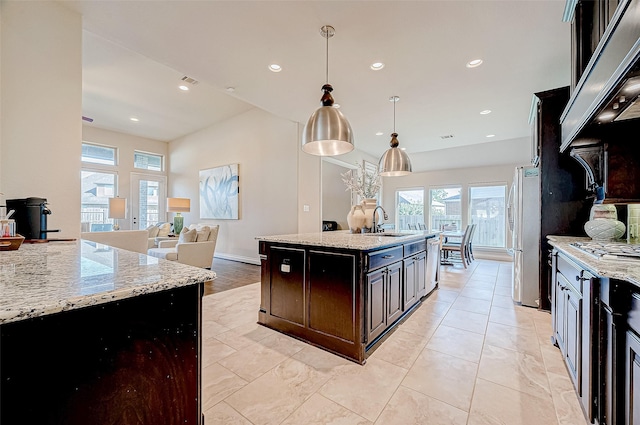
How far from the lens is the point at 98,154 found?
7102 millimetres

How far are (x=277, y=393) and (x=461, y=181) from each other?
24.3ft

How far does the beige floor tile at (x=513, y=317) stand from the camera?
9.02 ft

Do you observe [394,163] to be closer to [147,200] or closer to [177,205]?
[177,205]

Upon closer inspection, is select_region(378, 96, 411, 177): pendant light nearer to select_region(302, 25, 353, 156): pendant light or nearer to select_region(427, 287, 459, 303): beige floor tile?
select_region(302, 25, 353, 156): pendant light

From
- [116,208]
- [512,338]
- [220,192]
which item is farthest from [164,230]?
[512,338]

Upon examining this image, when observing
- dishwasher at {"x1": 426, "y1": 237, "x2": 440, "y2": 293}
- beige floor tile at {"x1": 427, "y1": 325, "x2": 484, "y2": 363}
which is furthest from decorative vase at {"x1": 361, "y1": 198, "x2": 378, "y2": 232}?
beige floor tile at {"x1": 427, "y1": 325, "x2": 484, "y2": 363}

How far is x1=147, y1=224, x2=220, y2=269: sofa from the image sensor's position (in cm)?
450

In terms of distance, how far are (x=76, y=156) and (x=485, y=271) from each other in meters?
6.47

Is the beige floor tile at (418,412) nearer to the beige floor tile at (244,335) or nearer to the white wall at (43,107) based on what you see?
the beige floor tile at (244,335)

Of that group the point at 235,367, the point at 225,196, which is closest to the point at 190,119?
the point at 225,196

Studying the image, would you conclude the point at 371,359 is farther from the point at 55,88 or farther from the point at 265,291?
the point at 55,88

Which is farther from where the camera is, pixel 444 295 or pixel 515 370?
pixel 444 295

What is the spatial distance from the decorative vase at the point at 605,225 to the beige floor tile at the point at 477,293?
5.15 feet

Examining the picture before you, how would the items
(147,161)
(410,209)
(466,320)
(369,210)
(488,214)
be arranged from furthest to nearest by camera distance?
(410,209)
(147,161)
(488,214)
(369,210)
(466,320)
